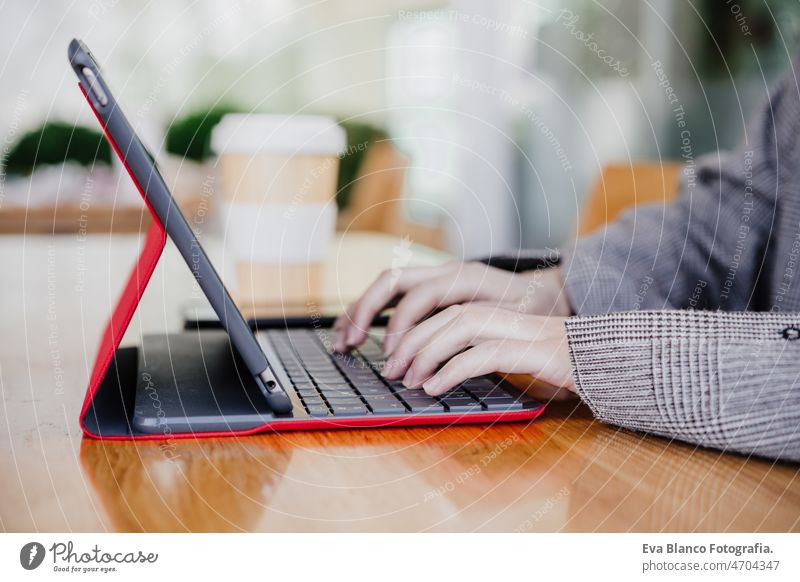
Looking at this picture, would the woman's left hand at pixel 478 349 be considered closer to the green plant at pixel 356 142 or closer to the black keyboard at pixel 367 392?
the black keyboard at pixel 367 392

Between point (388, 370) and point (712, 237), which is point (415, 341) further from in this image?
point (712, 237)

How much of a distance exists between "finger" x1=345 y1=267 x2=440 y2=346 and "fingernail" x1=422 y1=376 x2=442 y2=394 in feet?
0.46

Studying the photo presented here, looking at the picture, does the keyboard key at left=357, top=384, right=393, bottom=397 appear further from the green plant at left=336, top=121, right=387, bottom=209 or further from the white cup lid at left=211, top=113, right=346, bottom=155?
the green plant at left=336, top=121, right=387, bottom=209

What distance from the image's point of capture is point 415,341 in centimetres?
46

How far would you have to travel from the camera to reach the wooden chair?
3.69 ft

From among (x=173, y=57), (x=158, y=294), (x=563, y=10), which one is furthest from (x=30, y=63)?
(x=158, y=294)

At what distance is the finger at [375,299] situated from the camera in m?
0.56

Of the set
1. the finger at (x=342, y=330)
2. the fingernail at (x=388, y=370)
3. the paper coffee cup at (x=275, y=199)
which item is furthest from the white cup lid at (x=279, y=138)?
the fingernail at (x=388, y=370)

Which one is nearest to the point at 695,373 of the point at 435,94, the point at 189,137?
the point at 189,137

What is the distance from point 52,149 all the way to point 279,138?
110 inches

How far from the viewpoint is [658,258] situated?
64 cm

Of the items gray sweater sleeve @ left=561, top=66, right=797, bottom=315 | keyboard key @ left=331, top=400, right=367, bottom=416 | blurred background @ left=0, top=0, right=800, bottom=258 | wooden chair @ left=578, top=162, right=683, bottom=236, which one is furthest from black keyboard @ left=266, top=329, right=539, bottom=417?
wooden chair @ left=578, top=162, right=683, bottom=236

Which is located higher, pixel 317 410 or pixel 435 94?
pixel 317 410
